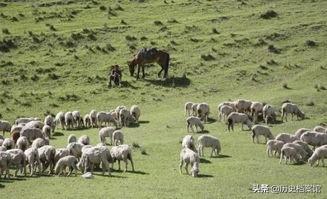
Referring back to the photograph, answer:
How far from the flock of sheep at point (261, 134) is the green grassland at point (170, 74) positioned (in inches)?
30.5

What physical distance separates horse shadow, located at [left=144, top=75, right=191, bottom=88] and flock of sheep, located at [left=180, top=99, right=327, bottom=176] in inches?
382

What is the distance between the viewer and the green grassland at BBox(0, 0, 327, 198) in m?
29.4

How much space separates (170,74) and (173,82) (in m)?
2.33

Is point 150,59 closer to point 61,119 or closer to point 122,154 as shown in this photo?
point 61,119

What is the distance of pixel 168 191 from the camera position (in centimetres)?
2723

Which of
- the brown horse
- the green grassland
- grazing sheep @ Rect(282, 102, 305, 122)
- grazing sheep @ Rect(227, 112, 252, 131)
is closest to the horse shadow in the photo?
the green grassland

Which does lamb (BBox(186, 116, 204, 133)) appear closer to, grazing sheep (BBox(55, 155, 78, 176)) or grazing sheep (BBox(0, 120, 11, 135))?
grazing sheep (BBox(0, 120, 11, 135))

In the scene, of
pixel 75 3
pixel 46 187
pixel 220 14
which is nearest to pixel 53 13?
pixel 75 3

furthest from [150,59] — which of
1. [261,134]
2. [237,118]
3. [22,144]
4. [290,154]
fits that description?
[290,154]

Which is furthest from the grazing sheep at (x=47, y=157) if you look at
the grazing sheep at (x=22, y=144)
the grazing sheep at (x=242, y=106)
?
the grazing sheep at (x=242, y=106)

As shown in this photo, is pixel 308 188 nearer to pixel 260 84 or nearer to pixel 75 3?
pixel 260 84

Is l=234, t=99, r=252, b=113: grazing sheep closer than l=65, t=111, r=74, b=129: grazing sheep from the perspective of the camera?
No

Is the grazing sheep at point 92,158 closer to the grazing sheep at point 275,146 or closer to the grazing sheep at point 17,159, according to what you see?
the grazing sheep at point 17,159

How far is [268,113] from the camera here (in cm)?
4453
